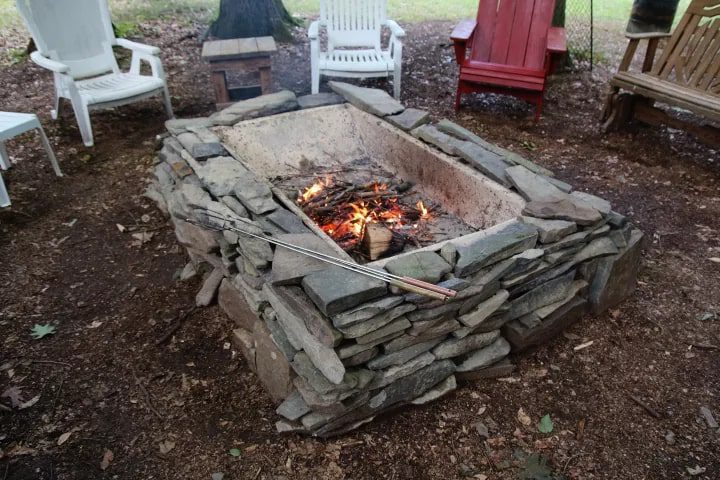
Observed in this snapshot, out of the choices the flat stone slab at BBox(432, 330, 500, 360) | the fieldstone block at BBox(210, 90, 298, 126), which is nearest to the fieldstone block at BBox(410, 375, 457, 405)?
the flat stone slab at BBox(432, 330, 500, 360)

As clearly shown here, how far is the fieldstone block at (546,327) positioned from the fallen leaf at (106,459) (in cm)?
193

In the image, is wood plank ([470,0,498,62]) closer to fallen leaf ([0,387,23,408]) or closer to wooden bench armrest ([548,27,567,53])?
wooden bench armrest ([548,27,567,53])

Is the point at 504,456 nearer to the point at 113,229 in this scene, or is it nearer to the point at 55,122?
the point at 113,229

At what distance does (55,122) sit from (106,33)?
961 mm

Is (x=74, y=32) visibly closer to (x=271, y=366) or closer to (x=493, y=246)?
(x=271, y=366)

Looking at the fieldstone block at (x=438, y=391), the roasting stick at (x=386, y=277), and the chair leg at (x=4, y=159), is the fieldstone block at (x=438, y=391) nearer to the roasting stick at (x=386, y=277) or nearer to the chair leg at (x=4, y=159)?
the roasting stick at (x=386, y=277)

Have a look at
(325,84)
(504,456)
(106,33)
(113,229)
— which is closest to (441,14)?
(325,84)

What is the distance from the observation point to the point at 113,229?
3.69 m

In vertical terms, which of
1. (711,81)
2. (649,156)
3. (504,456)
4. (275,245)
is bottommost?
(504,456)

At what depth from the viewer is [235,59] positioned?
4.65m

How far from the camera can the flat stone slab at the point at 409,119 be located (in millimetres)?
3578

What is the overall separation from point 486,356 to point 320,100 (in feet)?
7.98

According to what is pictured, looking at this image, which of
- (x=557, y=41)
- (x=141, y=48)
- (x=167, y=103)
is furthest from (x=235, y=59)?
(x=557, y=41)

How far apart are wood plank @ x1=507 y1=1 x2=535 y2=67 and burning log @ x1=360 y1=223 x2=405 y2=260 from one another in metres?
3.22
